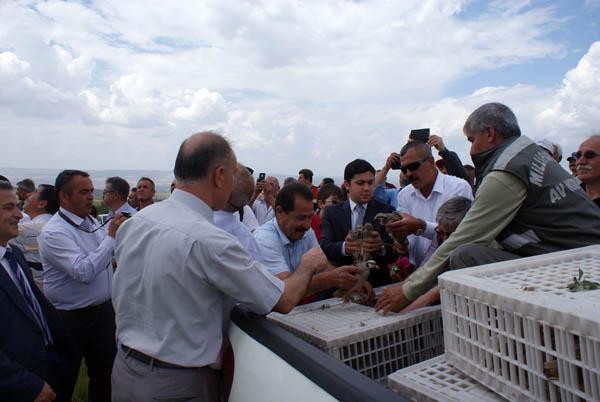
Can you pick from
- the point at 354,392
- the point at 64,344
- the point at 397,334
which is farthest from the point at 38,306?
the point at 354,392

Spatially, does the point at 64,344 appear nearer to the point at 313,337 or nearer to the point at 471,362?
the point at 313,337

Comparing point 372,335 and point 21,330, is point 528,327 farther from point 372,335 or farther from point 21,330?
point 21,330

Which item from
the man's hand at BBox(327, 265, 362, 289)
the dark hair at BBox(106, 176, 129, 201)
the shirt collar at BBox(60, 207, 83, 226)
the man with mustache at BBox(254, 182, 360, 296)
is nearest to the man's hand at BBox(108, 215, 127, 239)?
the shirt collar at BBox(60, 207, 83, 226)

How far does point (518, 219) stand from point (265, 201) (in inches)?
288

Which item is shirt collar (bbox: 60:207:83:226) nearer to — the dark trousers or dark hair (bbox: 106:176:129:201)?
the dark trousers

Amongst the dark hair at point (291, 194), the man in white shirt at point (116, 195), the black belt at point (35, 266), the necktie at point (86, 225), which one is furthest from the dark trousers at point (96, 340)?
the man in white shirt at point (116, 195)

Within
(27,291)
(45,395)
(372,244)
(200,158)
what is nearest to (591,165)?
(372,244)

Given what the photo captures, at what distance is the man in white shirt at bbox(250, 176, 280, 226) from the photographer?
8422 mm

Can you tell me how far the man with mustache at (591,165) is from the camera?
3545mm

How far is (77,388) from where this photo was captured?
5027mm

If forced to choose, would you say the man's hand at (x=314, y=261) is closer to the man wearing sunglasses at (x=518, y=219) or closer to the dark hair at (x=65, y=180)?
the man wearing sunglasses at (x=518, y=219)

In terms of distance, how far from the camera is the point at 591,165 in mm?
3555

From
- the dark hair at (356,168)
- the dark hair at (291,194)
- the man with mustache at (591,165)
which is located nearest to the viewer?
the dark hair at (291,194)

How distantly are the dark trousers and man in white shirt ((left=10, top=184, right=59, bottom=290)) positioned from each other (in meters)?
1.04
